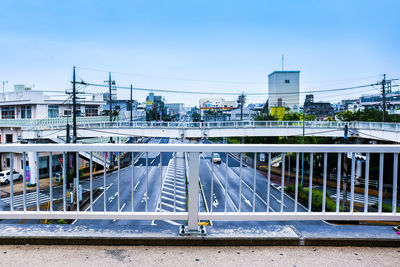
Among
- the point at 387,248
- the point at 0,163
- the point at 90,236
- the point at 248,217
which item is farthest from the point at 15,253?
the point at 0,163

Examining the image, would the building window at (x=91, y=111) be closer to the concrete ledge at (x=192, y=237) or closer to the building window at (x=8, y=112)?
the building window at (x=8, y=112)

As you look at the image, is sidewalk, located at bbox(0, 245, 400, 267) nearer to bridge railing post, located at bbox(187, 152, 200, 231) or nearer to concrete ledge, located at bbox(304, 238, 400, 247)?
concrete ledge, located at bbox(304, 238, 400, 247)

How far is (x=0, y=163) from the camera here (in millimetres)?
31438

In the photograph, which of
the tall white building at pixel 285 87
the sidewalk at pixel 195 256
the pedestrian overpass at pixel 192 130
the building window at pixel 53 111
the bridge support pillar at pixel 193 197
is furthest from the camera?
the tall white building at pixel 285 87

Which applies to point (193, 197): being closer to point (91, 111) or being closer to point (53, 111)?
point (53, 111)

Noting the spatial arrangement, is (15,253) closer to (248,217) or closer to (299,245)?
(248,217)

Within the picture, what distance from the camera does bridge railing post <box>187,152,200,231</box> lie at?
2.96m

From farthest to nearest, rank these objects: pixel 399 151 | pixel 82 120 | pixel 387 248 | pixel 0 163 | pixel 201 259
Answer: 1. pixel 82 120
2. pixel 0 163
3. pixel 399 151
4. pixel 387 248
5. pixel 201 259

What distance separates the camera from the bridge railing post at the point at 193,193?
2961 mm

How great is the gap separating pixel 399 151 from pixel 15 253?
373 centimetres

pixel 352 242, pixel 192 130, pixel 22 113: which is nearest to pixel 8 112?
pixel 22 113

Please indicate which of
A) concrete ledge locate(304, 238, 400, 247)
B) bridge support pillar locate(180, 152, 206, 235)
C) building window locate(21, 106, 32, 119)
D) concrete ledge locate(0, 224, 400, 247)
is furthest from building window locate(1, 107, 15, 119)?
concrete ledge locate(304, 238, 400, 247)

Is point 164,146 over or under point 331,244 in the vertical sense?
over

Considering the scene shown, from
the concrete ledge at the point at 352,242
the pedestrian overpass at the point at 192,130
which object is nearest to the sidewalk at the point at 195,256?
the concrete ledge at the point at 352,242
